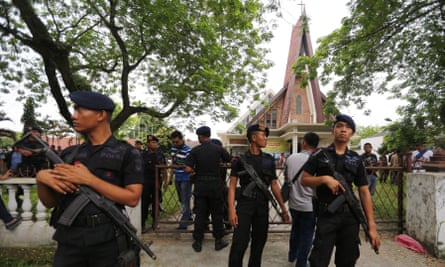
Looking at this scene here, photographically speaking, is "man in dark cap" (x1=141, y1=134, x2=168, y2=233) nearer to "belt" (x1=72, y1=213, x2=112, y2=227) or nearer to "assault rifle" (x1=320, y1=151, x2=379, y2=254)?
"belt" (x1=72, y1=213, x2=112, y2=227)

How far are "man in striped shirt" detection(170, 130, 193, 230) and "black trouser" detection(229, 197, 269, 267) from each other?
1911 millimetres

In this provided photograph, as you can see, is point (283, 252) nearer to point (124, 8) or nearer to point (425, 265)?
point (425, 265)

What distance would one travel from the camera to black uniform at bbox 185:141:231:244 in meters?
3.66

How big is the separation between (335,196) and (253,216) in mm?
916

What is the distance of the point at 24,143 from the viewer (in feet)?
5.59

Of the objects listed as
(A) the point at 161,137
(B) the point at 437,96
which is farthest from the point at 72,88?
(A) the point at 161,137

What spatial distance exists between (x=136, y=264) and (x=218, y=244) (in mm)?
2079

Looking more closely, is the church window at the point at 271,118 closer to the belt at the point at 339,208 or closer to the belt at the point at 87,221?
the belt at the point at 339,208

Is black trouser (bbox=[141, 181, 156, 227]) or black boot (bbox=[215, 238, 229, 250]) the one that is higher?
black trouser (bbox=[141, 181, 156, 227])

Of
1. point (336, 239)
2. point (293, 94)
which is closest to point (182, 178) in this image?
point (336, 239)

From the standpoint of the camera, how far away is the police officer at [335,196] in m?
2.19

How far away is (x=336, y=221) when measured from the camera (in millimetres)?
2203

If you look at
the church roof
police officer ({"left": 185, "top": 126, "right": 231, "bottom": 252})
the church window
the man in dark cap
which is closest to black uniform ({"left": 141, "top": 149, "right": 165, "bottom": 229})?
the man in dark cap

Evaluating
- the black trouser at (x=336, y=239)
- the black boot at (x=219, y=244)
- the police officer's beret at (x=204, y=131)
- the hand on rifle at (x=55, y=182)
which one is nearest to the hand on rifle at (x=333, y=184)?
the black trouser at (x=336, y=239)
